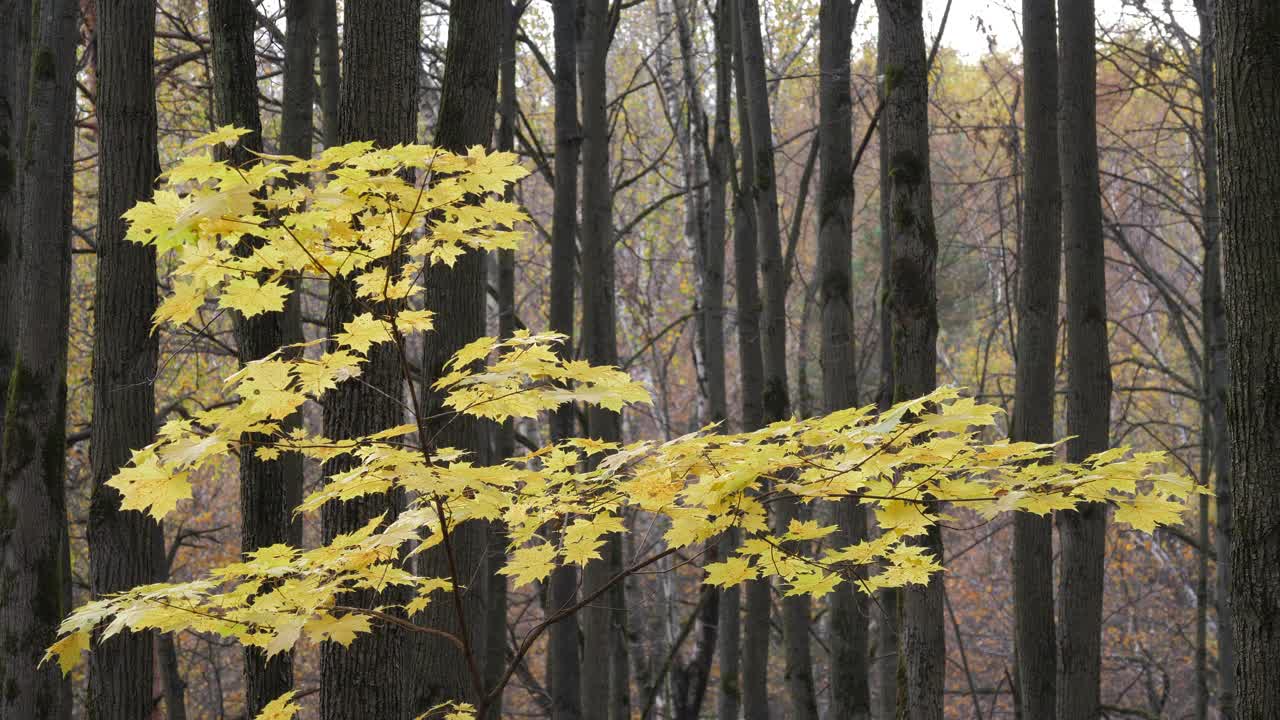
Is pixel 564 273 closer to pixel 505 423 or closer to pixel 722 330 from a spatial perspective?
pixel 505 423

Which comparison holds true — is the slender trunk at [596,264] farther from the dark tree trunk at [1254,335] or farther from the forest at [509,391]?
the dark tree trunk at [1254,335]

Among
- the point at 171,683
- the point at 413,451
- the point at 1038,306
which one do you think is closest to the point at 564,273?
the point at 1038,306

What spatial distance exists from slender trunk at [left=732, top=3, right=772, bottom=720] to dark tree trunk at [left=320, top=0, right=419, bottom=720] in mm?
3362

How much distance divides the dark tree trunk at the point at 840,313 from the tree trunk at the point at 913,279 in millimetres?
1369

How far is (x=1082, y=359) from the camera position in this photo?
571 centimetres

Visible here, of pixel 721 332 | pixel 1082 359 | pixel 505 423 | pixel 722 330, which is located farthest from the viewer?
pixel 721 332

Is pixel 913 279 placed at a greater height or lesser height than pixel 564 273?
lesser

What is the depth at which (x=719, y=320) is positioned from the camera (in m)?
7.95

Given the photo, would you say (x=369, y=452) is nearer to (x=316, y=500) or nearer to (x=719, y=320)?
(x=316, y=500)

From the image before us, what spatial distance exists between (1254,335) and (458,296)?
3135mm

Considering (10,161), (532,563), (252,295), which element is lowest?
(532,563)


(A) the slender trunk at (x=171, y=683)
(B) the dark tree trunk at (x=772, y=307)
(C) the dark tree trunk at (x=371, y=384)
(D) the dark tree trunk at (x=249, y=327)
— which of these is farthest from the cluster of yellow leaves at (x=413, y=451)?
(A) the slender trunk at (x=171, y=683)

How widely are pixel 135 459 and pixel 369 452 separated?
602mm

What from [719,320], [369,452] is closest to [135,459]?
[369,452]
